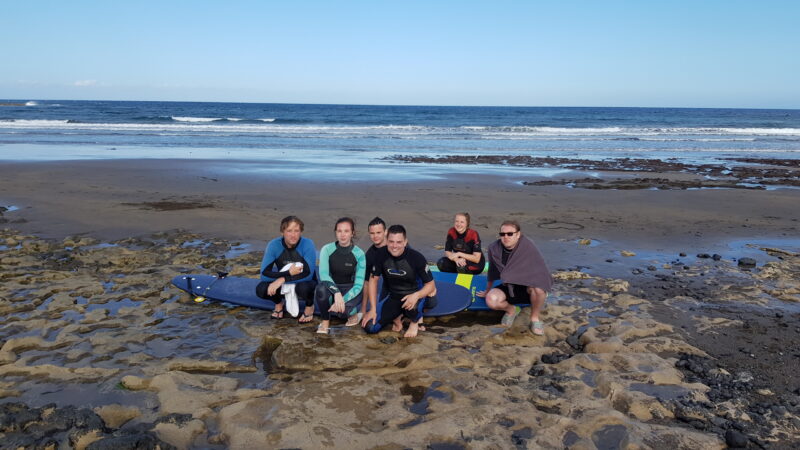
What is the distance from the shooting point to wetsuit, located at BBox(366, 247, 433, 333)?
5.17 metres

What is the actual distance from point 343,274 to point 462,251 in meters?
1.84

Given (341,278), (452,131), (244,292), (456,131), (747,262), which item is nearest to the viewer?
(341,278)

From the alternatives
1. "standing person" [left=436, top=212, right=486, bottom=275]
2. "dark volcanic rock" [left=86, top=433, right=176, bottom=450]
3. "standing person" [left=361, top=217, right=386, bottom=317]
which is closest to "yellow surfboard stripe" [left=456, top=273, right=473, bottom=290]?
"standing person" [left=436, top=212, right=486, bottom=275]

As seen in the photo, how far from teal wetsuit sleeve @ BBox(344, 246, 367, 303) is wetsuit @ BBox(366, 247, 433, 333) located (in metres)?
0.11

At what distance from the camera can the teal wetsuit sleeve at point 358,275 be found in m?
5.27

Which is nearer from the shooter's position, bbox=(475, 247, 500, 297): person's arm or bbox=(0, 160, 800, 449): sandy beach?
bbox=(0, 160, 800, 449): sandy beach

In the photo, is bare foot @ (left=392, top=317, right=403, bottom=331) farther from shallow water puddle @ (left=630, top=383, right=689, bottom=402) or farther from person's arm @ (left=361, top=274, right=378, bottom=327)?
shallow water puddle @ (left=630, top=383, right=689, bottom=402)

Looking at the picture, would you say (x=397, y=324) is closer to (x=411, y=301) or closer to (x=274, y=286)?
(x=411, y=301)

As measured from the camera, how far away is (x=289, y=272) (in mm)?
5426

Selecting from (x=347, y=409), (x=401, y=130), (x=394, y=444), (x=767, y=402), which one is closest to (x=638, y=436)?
(x=767, y=402)

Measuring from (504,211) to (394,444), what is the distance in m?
8.40

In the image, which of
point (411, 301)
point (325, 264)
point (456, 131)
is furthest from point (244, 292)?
point (456, 131)

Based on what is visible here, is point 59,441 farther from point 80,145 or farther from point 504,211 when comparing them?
point 80,145

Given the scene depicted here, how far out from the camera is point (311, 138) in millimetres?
30875
